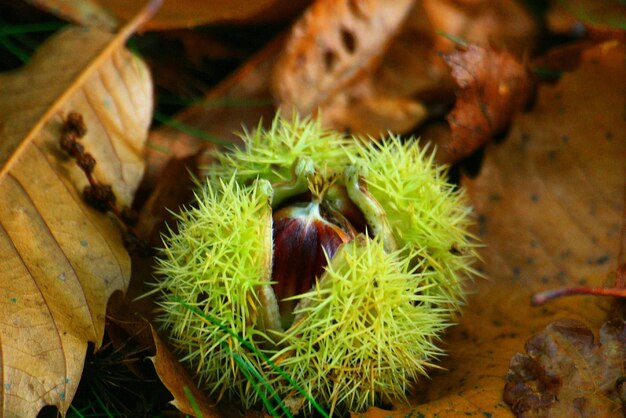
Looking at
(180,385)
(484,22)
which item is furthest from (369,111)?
(180,385)

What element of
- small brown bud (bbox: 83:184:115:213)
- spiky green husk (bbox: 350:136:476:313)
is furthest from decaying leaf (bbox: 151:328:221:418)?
spiky green husk (bbox: 350:136:476:313)

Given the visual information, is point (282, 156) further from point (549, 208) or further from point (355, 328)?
point (549, 208)

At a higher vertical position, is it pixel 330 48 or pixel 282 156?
pixel 282 156

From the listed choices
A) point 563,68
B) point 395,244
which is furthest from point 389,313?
point 563,68

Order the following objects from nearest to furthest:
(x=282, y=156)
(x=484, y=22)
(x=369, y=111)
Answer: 1. (x=282, y=156)
2. (x=369, y=111)
3. (x=484, y=22)

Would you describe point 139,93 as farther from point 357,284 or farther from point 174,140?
point 357,284

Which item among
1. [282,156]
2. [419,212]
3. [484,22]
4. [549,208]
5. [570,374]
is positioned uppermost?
[282,156]
